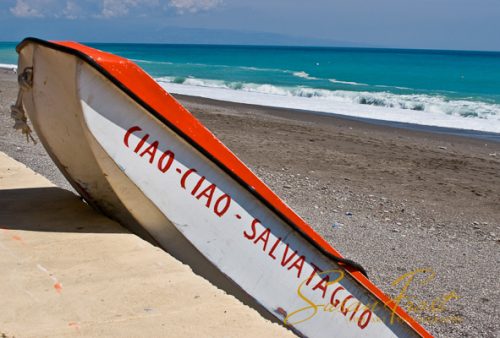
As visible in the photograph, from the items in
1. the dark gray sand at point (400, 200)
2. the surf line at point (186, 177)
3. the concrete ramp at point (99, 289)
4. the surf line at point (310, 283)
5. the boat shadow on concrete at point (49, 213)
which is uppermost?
the surf line at point (186, 177)

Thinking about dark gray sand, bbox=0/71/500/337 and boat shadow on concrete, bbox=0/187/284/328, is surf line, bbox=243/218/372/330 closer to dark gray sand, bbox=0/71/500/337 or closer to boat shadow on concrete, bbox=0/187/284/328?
boat shadow on concrete, bbox=0/187/284/328

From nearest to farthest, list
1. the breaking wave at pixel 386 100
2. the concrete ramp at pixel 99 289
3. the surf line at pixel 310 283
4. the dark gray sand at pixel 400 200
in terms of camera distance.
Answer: the concrete ramp at pixel 99 289, the surf line at pixel 310 283, the dark gray sand at pixel 400 200, the breaking wave at pixel 386 100

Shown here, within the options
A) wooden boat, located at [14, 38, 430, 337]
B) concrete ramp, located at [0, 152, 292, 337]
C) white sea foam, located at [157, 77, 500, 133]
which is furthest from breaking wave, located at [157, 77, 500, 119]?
concrete ramp, located at [0, 152, 292, 337]

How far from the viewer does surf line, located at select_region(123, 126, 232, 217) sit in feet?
10.7

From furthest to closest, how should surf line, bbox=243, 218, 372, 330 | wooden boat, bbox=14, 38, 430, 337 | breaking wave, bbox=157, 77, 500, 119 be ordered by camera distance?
breaking wave, bbox=157, 77, 500, 119 → surf line, bbox=243, 218, 372, 330 → wooden boat, bbox=14, 38, 430, 337

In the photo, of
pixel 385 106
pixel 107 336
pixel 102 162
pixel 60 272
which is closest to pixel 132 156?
pixel 102 162

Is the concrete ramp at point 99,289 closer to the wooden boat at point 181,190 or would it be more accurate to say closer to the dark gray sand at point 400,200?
the wooden boat at point 181,190

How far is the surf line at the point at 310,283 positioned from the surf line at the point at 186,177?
0.20 m

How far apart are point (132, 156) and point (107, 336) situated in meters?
1.20

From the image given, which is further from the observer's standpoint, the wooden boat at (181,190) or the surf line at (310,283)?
the surf line at (310,283)

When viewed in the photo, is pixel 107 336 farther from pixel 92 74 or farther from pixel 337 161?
pixel 337 161

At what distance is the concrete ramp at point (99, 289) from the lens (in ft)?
7.58

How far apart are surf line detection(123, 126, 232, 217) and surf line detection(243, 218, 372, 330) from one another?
203mm

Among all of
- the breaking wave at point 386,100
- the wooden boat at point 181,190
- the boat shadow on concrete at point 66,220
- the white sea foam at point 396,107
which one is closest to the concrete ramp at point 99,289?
the boat shadow on concrete at point 66,220
